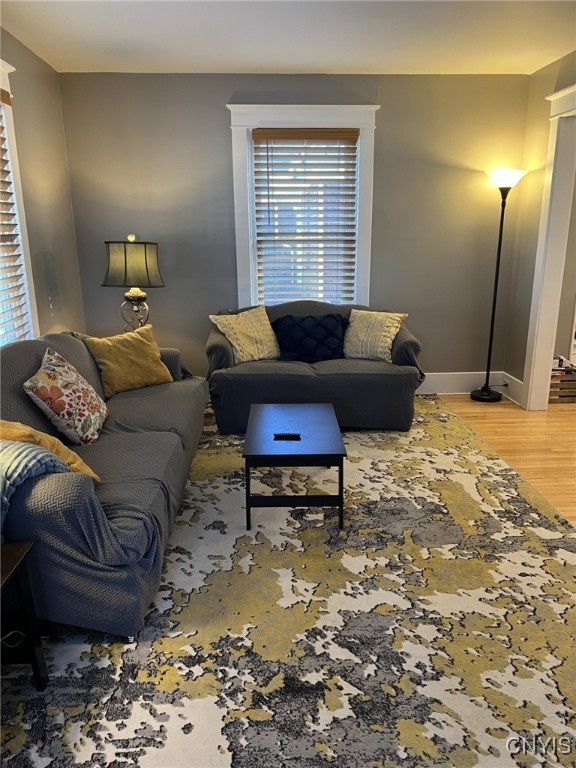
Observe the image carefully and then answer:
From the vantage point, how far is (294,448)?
2652 millimetres

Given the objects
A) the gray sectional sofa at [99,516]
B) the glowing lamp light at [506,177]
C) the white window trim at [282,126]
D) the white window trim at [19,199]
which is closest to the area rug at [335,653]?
the gray sectional sofa at [99,516]

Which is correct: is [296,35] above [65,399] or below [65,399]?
above

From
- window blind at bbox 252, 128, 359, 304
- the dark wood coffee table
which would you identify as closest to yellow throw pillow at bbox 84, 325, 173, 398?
the dark wood coffee table

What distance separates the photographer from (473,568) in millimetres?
2420

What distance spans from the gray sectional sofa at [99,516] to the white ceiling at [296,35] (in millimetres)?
1945

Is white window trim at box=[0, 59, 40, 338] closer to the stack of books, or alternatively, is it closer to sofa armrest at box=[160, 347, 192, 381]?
sofa armrest at box=[160, 347, 192, 381]

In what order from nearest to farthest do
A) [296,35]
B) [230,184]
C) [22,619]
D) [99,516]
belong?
[22,619], [99,516], [296,35], [230,184]

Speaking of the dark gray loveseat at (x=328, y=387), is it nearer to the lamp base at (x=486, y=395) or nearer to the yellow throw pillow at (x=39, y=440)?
the lamp base at (x=486, y=395)

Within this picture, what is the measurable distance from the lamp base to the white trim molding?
220 mm

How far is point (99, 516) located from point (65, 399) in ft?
3.13

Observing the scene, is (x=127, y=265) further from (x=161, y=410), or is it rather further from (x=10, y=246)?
(x=161, y=410)

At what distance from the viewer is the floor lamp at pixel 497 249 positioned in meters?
4.25

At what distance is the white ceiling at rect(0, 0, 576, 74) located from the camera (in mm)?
2891

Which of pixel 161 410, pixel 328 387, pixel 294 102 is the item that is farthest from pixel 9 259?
pixel 294 102
